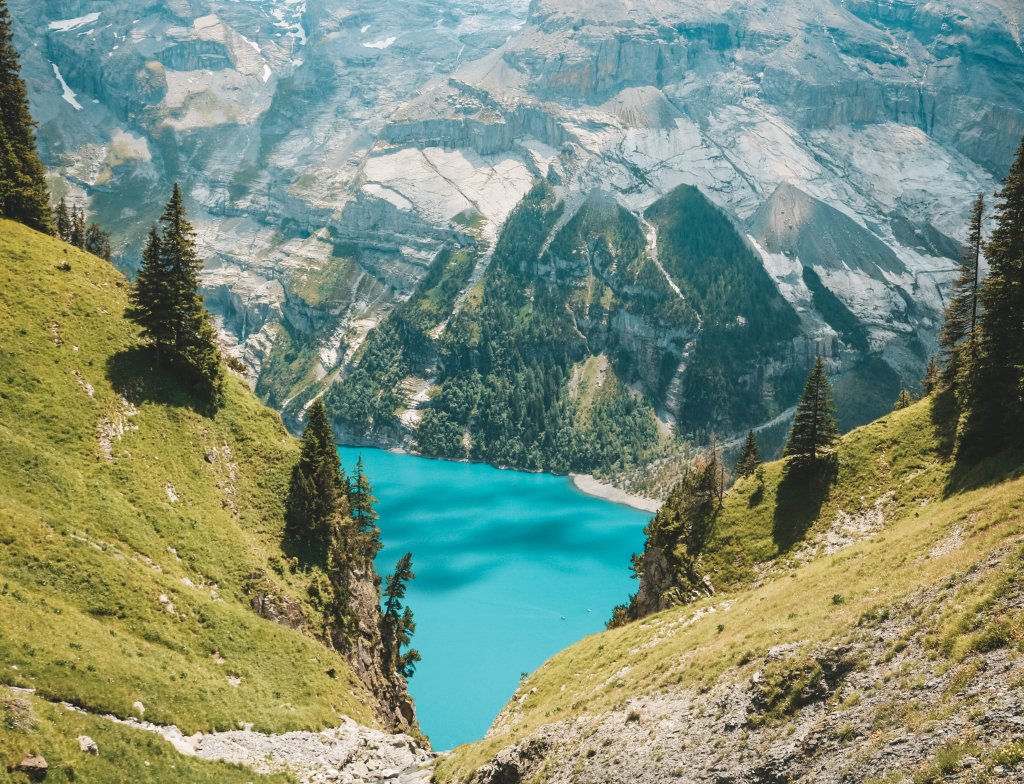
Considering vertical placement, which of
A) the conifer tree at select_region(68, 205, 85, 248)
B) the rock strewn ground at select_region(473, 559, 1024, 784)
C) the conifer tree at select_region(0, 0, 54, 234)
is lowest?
the rock strewn ground at select_region(473, 559, 1024, 784)

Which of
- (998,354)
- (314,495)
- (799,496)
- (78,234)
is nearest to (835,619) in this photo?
(998,354)

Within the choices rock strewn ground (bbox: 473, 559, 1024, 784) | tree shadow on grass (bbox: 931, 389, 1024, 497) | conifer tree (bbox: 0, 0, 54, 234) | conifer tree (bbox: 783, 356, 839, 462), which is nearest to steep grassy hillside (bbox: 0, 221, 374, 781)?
conifer tree (bbox: 0, 0, 54, 234)

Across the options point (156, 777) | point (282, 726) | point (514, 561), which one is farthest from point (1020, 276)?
point (514, 561)

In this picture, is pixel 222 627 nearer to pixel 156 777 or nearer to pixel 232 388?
pixel 156 777

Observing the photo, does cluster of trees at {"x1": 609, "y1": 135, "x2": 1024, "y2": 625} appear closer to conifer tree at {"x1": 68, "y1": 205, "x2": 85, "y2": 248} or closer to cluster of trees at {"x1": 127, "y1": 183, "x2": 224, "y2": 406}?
cluster of trees at {"x1": 127, "y1": 183, "x2": 224, "y2": 406}

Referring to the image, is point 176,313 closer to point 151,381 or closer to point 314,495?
point 151,381
